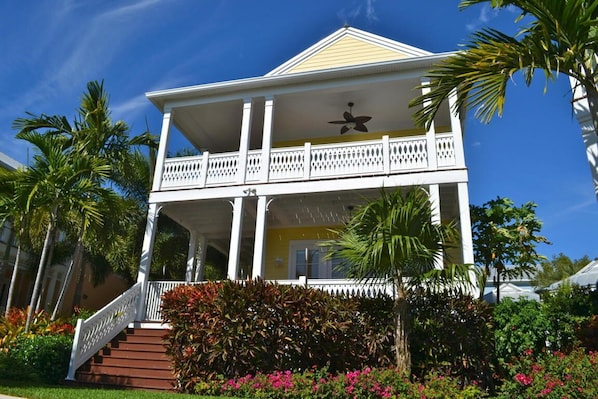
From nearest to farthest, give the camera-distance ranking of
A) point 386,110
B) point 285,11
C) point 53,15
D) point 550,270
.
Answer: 1. point 53,15
2. point 285,11
3. point 386,110
4. point 550,270

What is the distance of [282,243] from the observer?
1413 cm

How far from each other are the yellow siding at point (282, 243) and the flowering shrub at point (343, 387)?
693cm

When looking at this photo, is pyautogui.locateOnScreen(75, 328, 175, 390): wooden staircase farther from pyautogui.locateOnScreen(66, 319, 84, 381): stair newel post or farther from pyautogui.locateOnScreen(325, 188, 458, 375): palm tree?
pyautogui.locateOnScreen(325, 188, 458, 375): palm tree

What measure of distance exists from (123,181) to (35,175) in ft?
19.8

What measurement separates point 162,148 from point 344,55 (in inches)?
238

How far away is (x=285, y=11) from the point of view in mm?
12055

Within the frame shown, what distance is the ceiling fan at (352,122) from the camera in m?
12.3

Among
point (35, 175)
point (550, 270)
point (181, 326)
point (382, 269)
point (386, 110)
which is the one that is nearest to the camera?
point (382, 269)

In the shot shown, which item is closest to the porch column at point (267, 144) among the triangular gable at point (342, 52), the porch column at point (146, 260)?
the triangular gable at point (342, 52)

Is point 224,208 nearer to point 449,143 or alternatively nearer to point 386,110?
point 386,110

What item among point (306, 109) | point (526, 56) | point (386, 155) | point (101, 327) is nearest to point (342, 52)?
point (306, 109)

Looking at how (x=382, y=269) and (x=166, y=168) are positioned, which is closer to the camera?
(x=382, y=269)

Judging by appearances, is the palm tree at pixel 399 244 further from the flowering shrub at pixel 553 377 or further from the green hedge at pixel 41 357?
the green hedge at pixel 41 357

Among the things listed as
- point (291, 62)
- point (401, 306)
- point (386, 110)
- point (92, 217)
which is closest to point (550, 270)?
point (386, 110)
